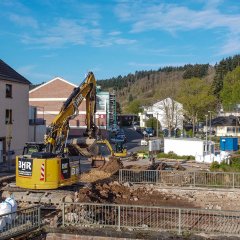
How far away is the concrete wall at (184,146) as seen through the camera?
1656 inches

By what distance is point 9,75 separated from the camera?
3759 centimetres

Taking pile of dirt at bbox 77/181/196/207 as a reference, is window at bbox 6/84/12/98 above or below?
above

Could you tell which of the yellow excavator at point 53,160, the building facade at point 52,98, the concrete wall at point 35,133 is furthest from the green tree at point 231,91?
the yellow excavator at point 53,160

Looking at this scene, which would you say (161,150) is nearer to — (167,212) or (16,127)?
(16,127)

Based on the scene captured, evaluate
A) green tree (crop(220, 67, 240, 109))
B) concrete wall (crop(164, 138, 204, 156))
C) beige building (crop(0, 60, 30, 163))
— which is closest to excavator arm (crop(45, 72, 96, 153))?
beige building (crop(0, 60, 30, 163))

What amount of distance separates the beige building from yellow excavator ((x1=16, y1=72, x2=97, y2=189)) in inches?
540

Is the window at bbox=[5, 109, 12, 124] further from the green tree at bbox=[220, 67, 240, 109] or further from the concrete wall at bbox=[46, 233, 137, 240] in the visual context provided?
the green tree at bbox=[220, 67, 240, 109]

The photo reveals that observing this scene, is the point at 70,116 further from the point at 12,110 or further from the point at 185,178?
the point at 12,110

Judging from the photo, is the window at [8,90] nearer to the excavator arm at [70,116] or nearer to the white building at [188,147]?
the excavator arm at [70,116]

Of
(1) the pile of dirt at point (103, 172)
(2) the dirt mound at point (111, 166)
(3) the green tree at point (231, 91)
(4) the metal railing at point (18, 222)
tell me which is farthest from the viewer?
(3) the green tree at point (231, 91)

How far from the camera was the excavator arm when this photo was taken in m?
22.1

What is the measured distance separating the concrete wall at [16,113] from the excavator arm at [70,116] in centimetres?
1292

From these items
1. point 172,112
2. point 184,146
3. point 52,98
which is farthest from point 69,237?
point 172,112

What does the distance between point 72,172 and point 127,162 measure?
1800cm
